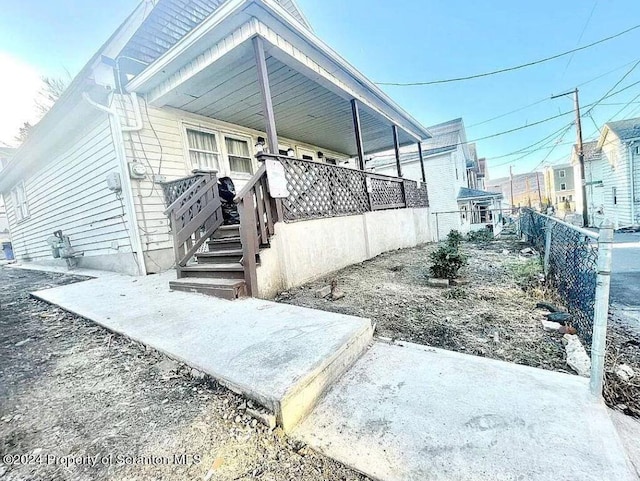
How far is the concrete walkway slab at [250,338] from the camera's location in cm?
163

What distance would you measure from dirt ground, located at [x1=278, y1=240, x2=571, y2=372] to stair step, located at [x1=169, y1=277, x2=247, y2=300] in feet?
1.94

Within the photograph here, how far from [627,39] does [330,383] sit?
1535 cm

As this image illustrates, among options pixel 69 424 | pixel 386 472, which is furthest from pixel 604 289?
pixel 69 424

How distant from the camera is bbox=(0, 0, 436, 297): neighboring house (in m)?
3.86

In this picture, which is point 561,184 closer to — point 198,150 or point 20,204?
point 198,150

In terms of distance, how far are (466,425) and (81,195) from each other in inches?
321

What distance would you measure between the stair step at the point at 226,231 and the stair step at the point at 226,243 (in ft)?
0.84

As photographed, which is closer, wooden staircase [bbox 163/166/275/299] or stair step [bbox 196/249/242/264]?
wooden staircase [bbox 163/166/275/299]

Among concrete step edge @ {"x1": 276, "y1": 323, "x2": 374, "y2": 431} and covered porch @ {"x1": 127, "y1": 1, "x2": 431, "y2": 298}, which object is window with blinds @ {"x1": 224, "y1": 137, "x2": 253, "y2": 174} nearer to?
covered porch @ {"x1": 127, "y1": 1, "x2": 431, "y2": 298}

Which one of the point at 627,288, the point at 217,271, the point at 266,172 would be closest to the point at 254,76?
the point at 266,172

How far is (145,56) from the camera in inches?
229

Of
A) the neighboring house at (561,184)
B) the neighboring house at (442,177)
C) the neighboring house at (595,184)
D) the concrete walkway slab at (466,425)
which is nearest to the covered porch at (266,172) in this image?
the concrete walkway slab at (466,425)

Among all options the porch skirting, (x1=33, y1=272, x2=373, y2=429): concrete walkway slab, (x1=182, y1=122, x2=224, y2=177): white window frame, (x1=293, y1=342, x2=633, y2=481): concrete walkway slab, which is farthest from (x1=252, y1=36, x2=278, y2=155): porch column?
(x1=293, y1=342, x2=633, y2=481): concrete walkway slab

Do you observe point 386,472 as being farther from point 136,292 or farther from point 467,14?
point 467,14
